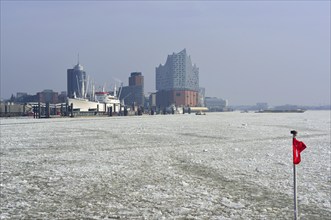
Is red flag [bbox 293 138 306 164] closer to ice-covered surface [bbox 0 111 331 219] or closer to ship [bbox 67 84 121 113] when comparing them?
ice-covered surface [bbox 0 111 331 219]

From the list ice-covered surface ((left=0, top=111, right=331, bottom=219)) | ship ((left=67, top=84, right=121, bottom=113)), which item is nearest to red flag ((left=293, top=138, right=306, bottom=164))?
ice-covered surface ((left=0, top=111, right=331, bottom=219))

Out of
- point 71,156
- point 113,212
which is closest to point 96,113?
point 71,156

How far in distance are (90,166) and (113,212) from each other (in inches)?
238

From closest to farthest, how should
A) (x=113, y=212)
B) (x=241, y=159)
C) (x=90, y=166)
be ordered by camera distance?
(x=113, y=212) → (x=90, y=166) → (x=241, y=159)

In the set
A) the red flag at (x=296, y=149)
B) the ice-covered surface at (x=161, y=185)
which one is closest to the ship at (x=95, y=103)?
the ice-covered surface at (x=161, y=185)

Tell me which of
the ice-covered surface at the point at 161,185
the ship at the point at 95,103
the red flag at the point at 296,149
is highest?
the ship at the point at 95,103

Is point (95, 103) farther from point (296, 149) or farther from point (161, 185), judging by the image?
point (296, 149)

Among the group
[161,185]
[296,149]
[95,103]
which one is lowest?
[161,185]

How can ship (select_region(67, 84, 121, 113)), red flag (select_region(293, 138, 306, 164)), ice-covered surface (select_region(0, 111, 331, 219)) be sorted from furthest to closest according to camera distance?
ship (select_region(67, 84, 121, 113))
ice-covered surface (select_region(0, 111, 331, 219))
red flag (select_region(293, 138, 306, 164))

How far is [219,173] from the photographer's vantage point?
41.0 feet

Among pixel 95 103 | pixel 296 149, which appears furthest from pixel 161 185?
pixel 95 103

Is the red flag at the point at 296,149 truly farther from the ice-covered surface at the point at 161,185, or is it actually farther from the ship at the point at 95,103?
the ship at the point at 95,103

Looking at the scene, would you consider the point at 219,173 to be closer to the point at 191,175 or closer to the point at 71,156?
the point at 191,175

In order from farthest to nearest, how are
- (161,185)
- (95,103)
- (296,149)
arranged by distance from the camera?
(95,103), (161,185), (296,149)
